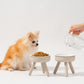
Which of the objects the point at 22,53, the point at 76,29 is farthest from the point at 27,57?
the point at 76,29

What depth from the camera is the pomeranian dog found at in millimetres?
3338

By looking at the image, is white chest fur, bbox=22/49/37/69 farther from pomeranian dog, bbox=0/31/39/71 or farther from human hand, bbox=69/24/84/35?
human hand, bbox=69/24/84/35

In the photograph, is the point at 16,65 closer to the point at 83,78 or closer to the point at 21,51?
the point at 21,51

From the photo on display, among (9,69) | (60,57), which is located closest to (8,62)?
(9,69)

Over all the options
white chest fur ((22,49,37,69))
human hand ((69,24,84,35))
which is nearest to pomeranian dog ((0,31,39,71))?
white chest fur ((22,49,37,69))

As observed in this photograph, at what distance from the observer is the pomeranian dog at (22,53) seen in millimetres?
3338

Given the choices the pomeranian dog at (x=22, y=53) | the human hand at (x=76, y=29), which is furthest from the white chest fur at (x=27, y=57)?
the human hand at (x=76, y=29)

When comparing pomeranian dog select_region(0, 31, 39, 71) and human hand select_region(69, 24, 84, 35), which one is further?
pomeranian dog select_region(0, 31, 39, 71)

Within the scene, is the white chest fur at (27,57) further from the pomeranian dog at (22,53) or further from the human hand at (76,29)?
the human hand at (76,29)

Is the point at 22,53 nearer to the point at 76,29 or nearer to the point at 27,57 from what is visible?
the point at 27,57

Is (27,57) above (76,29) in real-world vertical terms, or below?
below

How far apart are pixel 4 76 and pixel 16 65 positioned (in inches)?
14.3

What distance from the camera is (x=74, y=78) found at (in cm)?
291

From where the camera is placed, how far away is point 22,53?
334cm
